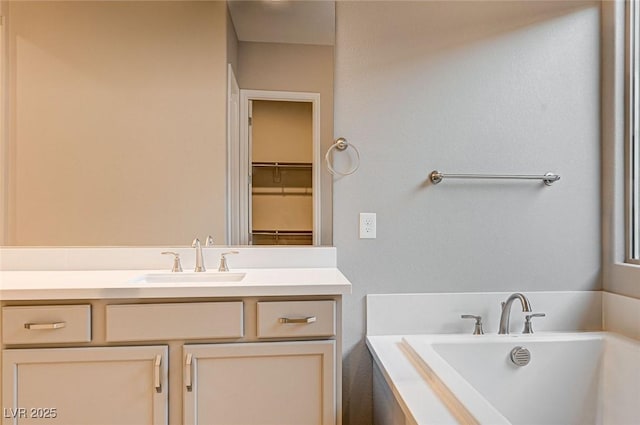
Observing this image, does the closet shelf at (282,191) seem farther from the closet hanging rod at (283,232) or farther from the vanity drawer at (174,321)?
→ the vanity drawer at (174,321)

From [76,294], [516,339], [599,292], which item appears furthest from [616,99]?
[76,294]

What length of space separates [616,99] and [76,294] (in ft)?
7.72

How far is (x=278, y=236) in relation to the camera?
178 centimetres

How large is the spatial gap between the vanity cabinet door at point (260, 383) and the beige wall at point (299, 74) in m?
0.60

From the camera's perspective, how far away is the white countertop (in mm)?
1224


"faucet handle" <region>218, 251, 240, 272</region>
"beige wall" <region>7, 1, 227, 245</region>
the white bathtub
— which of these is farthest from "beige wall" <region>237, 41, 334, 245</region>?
the white bathtub

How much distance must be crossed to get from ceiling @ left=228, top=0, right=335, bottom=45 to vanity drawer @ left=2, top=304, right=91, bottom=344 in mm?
1267

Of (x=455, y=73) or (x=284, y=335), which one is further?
(x=455, y=73)

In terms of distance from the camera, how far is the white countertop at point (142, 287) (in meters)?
1.22

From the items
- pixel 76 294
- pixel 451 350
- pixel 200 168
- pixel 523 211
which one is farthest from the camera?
pixel 523 211

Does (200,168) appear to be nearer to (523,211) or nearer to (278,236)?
(278,236)

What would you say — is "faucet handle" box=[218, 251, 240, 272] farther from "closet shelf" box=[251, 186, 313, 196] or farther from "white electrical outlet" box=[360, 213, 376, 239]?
"white electrical outlet" box=[360, 213, 376, 239]

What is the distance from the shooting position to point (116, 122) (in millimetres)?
1722

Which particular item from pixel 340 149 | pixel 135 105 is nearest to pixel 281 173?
pixel 340 149
